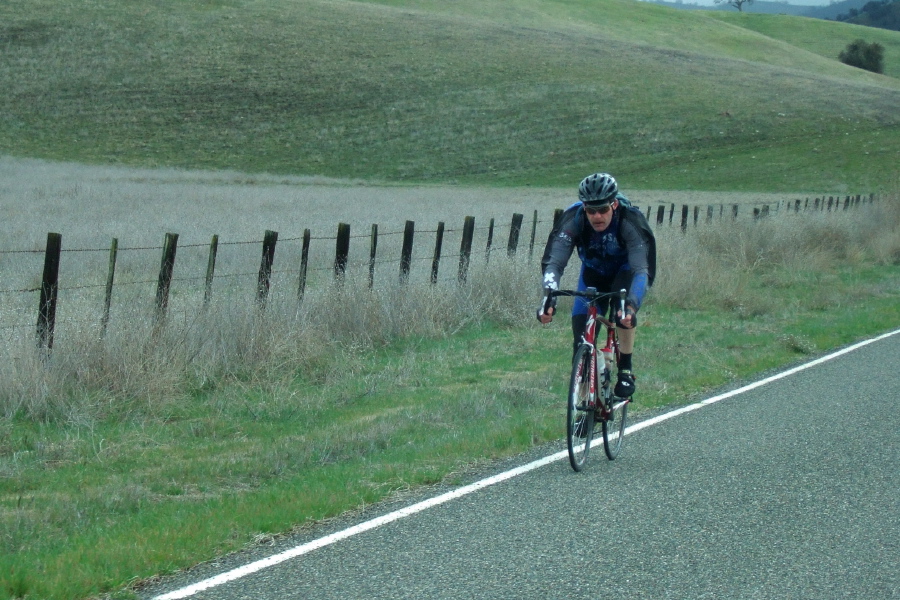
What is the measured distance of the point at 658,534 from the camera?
244 inches

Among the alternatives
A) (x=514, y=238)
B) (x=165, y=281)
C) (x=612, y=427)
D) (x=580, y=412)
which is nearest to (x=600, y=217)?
(x=580, y=412)

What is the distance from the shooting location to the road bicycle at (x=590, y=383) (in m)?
7.38

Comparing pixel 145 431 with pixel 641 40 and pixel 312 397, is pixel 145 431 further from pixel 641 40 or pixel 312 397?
pixel 641 40

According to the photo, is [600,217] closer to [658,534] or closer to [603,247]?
[603,247]

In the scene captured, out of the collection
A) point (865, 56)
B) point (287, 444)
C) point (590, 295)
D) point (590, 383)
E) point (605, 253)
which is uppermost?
point (865, 56)

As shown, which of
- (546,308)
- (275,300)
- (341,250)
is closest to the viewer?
(546,308)

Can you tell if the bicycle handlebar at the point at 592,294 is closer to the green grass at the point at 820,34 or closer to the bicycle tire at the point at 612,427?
the bicycle tire at the point at 612,427

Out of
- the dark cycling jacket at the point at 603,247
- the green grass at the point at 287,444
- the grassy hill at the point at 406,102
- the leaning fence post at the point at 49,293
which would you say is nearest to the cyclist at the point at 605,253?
the dark cycling jacket at the point at 603,247

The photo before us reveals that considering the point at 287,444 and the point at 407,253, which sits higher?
the point at 407,253

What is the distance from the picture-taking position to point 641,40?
331 ft

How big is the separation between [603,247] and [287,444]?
111 inches

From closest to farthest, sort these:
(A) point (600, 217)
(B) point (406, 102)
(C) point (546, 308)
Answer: (C) point (546, 308) → (A) point (600, 217) → (B) point (406, 102)

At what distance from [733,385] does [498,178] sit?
42.7m

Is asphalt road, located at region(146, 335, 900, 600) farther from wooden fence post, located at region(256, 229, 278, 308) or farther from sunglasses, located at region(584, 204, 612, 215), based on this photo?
wooden fence post, located at region(256, 229, 278, 308)
